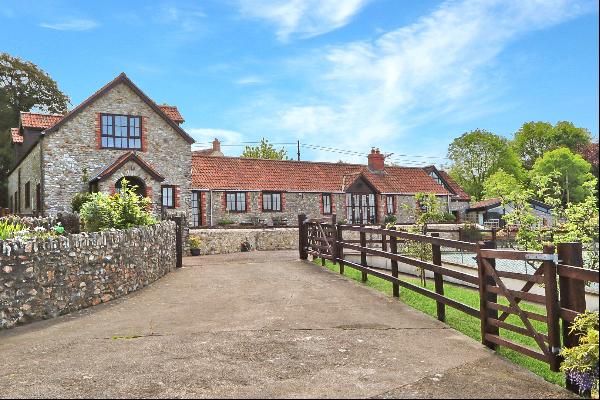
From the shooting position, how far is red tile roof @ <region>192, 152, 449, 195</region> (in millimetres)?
33562

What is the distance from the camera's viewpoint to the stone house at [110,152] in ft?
84.0

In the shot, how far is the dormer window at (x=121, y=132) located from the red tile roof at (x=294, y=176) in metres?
5.35

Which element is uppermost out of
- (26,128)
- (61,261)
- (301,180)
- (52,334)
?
(26,128)

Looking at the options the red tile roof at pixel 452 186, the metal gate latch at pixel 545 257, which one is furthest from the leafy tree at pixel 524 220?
the red tile roof at pixel 452 186

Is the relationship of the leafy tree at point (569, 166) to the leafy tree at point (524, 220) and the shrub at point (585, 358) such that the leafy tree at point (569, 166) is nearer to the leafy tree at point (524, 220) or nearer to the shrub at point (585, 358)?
the leafy tree at point (524, 220)

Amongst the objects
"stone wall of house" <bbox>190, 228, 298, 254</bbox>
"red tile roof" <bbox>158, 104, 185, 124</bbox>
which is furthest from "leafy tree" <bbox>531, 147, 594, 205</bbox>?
"red tile roof" <bbox>158, 104, 185, 124</bbox>

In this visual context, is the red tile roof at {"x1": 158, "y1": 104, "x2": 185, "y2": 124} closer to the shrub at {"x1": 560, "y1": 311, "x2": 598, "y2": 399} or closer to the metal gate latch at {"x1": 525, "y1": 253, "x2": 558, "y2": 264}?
the metal gate latch at {"x1": 525, "y1": 253, "x2": 558, "y2": 264}

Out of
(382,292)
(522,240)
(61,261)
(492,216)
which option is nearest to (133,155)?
(61,261)

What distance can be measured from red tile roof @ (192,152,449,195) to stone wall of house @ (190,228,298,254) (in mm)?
7145

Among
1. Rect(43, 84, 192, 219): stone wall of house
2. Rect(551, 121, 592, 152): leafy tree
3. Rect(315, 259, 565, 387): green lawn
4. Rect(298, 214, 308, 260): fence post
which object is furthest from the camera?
Rect(551, 121, 592, 152): leafy tree

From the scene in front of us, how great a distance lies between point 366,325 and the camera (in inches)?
319

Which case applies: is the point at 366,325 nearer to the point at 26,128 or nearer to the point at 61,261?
the point at 61,261

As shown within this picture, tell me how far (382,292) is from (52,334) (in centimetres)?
670

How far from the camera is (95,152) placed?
2650cm
